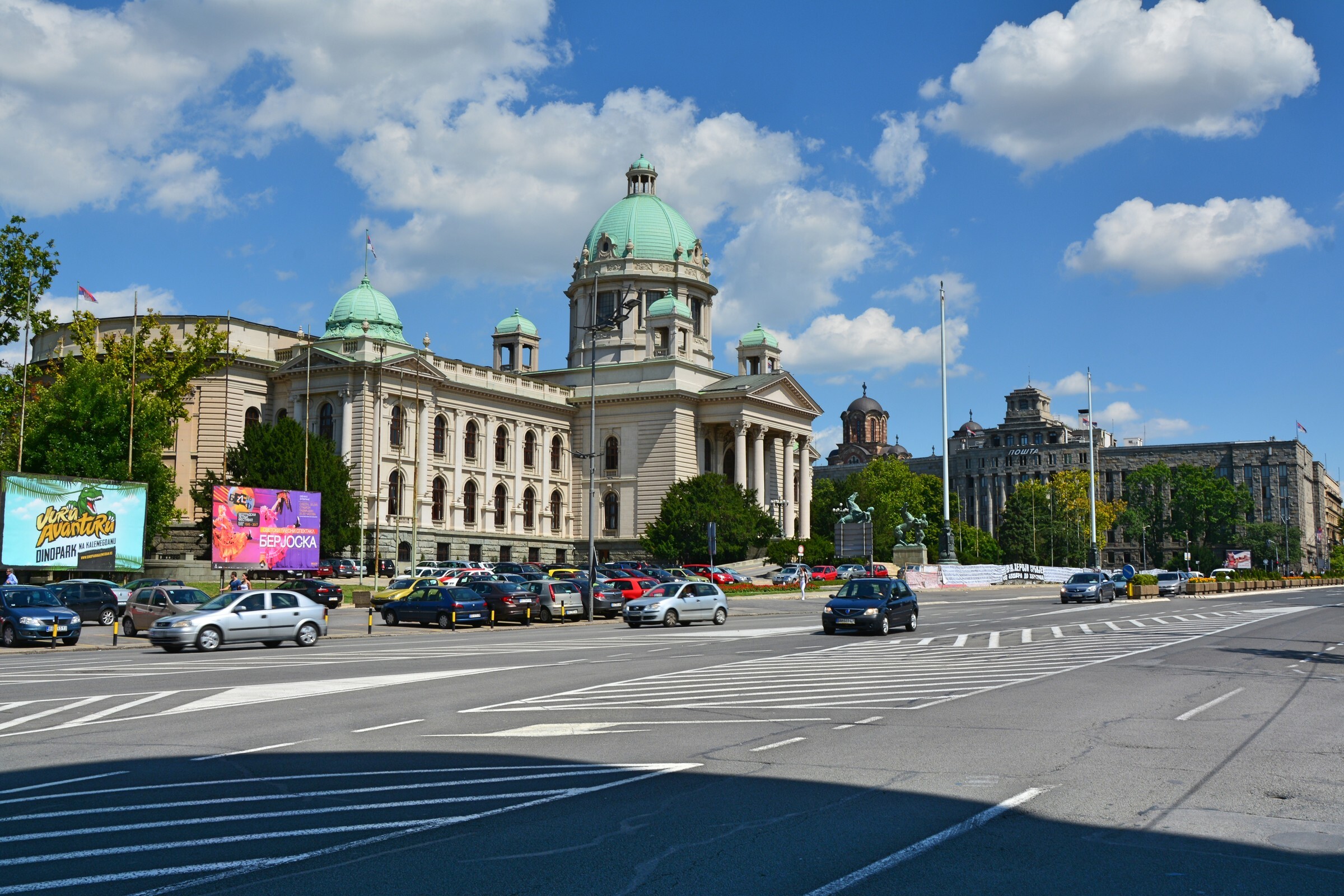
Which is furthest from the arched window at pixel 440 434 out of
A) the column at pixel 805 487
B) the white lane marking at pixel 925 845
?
the white lane marking at pixel 925 845

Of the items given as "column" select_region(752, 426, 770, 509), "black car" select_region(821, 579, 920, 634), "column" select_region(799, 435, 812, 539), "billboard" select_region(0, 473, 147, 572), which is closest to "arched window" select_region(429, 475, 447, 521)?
"column" select_region(752, 426, 770, 509)

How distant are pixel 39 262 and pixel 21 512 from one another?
17054mm

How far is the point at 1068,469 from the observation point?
156 meters

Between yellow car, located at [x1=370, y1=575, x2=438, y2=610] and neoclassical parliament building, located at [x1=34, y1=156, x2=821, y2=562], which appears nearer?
yellow car, located at [x1=370, y1=575, x2=438, y2=610]

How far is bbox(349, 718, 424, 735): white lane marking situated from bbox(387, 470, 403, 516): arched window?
65.4 metres

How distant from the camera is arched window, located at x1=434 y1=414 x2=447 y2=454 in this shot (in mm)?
85812

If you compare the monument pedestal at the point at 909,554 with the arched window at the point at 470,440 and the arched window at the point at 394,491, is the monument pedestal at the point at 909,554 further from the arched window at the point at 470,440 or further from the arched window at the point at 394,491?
the arched window at the point at 470,440

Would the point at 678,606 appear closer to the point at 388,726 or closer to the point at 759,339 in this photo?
the point at 388,726

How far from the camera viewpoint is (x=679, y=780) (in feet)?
34.3

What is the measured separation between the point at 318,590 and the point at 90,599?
8882 mm

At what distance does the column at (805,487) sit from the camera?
10306 cm

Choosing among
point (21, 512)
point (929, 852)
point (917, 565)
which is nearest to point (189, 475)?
point (21, 512)

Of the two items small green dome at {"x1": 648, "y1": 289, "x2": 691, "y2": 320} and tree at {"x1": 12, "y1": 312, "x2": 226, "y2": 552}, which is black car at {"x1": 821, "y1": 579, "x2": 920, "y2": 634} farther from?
small green dome at {"x1": 648, "y1": 289, "x2": 691, "y2": 320}

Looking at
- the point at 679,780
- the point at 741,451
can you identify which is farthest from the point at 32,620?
the point at 741,451
